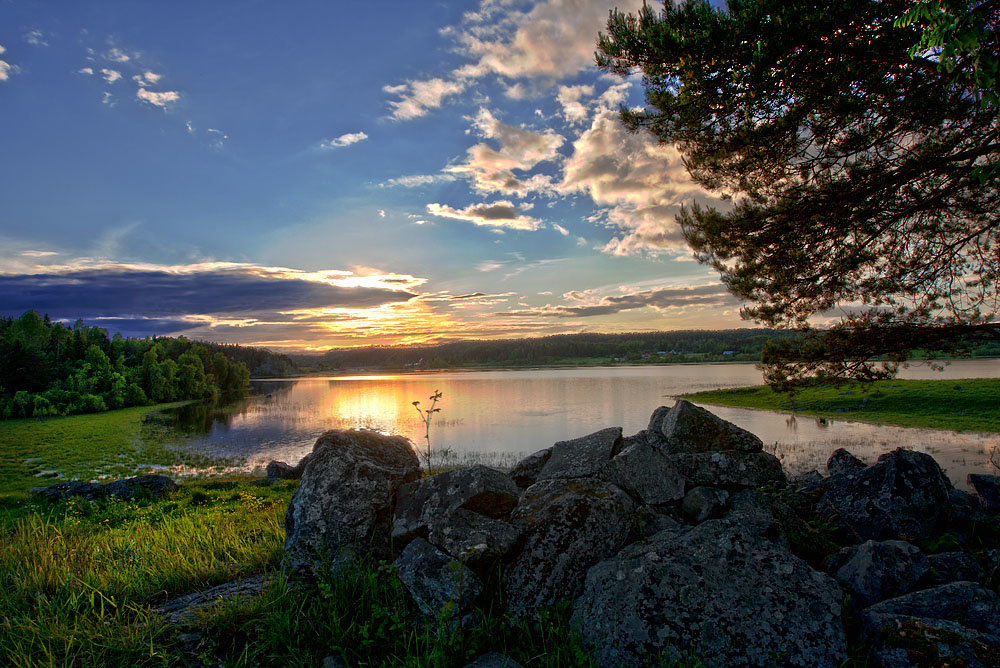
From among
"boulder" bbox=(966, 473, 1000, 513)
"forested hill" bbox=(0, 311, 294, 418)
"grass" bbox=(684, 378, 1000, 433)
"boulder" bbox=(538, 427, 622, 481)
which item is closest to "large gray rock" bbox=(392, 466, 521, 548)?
"boulder" bbox=(538, 427, 622, 481)

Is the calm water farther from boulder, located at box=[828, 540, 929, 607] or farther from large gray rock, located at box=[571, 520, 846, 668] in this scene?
boulder, located at box=[828, 540, 929, 607]

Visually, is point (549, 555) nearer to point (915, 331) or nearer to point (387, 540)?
point (387, 540)

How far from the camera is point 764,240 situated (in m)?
10.8

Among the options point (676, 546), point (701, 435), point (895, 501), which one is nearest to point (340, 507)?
point (676, 546)

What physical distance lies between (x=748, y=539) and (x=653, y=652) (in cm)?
141

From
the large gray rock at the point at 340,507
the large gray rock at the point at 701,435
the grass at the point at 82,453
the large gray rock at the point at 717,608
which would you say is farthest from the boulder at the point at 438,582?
the grass at the point at 82,453

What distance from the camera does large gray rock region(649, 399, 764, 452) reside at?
720 cm

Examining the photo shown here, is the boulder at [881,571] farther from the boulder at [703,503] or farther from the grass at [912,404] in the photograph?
the grass at [912,404]

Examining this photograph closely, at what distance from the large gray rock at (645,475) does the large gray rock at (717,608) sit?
1718 mm

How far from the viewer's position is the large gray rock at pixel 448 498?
5207 millimetres

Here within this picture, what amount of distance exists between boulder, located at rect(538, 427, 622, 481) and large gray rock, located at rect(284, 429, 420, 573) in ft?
7.54

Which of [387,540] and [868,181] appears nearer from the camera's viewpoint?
[387,540]

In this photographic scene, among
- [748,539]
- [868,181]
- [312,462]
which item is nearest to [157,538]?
[312,462]

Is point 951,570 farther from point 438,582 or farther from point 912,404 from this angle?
point 912,404
